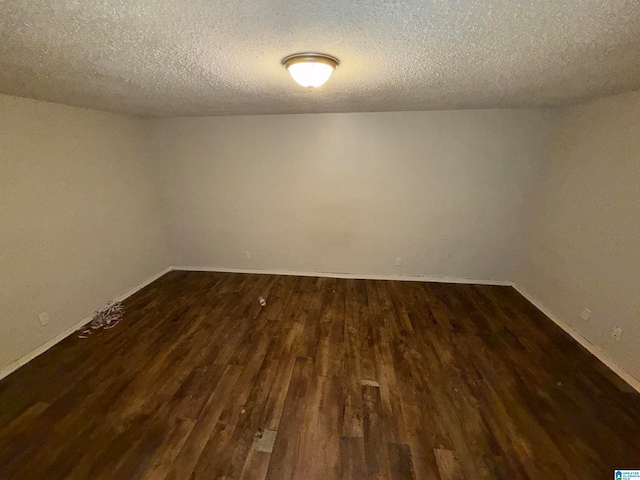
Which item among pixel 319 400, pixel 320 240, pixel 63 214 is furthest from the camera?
pixel 320 240

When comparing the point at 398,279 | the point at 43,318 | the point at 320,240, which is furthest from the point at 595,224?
the point at 43,318

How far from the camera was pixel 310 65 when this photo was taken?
1455 mm

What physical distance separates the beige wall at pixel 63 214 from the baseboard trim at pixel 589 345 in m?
5.04

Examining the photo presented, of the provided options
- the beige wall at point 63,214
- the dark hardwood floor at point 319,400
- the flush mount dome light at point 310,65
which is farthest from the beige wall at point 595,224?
the beige wall at point 63,214

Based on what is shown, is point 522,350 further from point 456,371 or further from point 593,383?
point 456,371

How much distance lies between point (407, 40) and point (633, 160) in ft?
7.91

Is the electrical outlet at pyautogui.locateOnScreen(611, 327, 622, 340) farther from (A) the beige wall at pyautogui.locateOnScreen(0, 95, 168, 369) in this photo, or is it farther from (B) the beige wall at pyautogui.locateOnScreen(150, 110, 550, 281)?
(A) the beige wall at pyautogui.locateOnScreen(0, 95, 168, 369)

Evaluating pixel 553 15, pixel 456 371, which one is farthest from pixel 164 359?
pixel 553 15

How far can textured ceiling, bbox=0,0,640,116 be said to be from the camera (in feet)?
3.22

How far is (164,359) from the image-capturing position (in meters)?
2.49

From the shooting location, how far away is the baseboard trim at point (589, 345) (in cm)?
224

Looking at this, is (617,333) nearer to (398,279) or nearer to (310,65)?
(398,279)

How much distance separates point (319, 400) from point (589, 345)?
2.60 meters

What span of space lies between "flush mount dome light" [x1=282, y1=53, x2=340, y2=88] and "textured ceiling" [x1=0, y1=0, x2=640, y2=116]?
51mm
